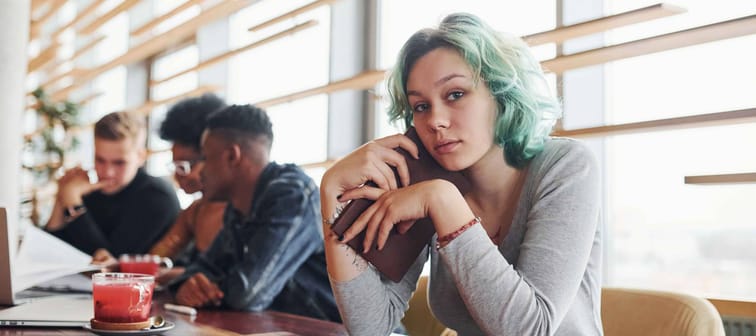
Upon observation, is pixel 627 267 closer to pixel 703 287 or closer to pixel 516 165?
pixel 703 287

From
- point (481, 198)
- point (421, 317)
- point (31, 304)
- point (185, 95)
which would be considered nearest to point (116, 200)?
point (185, 95)

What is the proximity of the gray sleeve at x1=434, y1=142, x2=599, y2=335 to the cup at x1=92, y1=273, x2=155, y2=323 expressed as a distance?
0.49m

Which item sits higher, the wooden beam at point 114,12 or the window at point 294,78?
the wooden beam at point 114,12

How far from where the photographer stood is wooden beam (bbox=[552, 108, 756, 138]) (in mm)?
1589

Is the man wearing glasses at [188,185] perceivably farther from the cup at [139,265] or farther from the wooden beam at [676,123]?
the wooden beam at [676,123]

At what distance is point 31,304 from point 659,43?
137 centimetres

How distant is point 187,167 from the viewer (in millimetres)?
2811

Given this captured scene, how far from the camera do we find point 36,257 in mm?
1997

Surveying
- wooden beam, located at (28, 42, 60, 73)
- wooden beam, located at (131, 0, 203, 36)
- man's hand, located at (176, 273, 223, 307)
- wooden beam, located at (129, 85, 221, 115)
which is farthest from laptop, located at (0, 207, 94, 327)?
wooden beam, located at (28, 42, 60, 73)

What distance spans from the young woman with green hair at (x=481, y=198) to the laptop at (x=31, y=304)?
0.47 metres

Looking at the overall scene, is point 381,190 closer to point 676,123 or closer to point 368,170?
point 368,170

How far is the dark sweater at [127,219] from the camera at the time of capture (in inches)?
129

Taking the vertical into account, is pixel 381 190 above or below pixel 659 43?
below

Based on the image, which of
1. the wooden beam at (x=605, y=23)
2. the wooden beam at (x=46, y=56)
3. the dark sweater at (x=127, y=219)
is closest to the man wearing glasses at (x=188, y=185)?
the dark sweater at (x=127, y=219)
